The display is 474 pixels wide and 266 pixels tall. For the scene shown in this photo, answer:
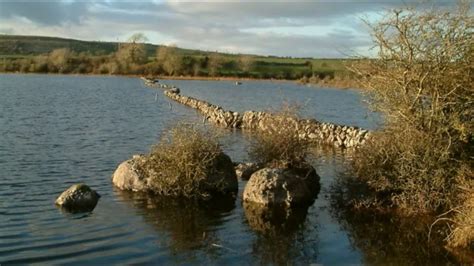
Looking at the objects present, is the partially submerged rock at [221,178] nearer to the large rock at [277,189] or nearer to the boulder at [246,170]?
the large rock at [277,189]

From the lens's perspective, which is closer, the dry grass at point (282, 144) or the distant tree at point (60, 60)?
the dry grass at point (282, 144)

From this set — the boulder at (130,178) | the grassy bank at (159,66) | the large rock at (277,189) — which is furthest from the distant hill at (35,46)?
the large rock at (277,189)

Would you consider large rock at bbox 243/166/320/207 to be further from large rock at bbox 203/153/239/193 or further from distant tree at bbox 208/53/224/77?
distant tree at bbox 208/53/224/77

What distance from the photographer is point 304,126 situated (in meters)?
24.3

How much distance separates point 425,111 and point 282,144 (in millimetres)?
5228

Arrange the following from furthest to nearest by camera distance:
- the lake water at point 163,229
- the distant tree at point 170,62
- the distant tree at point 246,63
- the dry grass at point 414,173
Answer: the distant tree at point 246,63, the distant tree at point 170,62, the dry grass at point 414,173, the lake water at point 163,229

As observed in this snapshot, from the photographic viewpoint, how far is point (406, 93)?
17344mm

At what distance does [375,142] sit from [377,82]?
6.69 feet

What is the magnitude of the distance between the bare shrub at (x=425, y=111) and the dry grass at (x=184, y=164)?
5275 millimetres

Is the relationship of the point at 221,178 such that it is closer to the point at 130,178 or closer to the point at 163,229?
the point at 130,178

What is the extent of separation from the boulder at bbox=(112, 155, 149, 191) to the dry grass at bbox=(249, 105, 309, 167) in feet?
15.1

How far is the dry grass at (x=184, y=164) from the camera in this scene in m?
17.7

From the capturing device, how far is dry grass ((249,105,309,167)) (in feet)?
65.4

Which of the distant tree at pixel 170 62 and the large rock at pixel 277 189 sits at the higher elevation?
the distant tree at pixel 170 62
